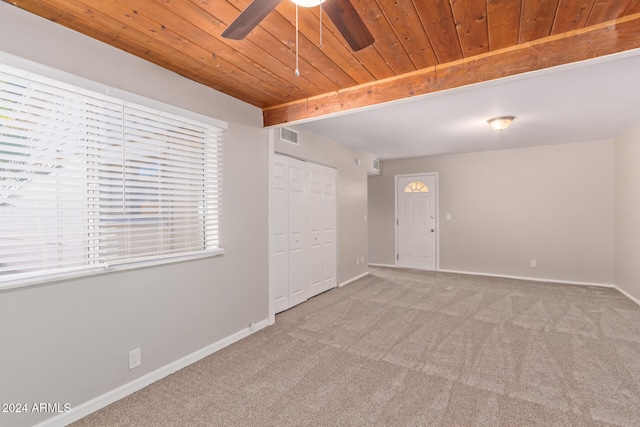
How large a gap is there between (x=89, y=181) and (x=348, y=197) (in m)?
3.94

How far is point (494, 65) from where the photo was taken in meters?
2.05

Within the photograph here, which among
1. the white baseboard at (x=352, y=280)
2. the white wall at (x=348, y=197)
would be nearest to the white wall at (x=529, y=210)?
the white wall at (x=348, y=197)

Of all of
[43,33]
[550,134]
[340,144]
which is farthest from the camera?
[340,144]

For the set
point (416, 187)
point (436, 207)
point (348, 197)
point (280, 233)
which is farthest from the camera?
point (416, 187)

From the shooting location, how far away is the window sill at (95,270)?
1620 millimetres

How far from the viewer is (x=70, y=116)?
1828 mm

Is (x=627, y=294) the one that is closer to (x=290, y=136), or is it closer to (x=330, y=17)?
(x=290, y=136)

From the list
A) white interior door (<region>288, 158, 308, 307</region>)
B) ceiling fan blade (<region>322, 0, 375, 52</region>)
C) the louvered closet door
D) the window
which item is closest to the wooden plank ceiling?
ceiling fan blade (<region>322, 0, 375, 52</region>)

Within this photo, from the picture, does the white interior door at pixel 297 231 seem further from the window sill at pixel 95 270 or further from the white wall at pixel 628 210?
the white wall at pixel 628 210

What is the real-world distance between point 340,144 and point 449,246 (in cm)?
312

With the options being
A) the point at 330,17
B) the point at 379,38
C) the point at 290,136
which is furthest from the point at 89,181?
the point at 290,136

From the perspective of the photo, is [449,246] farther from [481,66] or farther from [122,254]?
[122,254]

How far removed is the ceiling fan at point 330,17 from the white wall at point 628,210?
4.64 metres

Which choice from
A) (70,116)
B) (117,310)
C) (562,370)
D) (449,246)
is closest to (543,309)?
(562,370)
